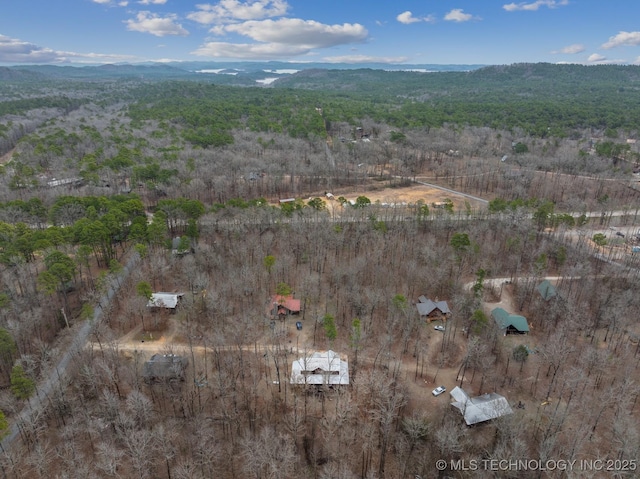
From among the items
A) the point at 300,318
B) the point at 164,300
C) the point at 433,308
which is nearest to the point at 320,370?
the point at 300,318

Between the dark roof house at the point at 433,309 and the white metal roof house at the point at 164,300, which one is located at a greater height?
the white metal roof house at the point at 164,300

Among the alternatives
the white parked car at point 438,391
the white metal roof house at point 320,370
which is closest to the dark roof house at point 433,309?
the white parked car at point 438,391

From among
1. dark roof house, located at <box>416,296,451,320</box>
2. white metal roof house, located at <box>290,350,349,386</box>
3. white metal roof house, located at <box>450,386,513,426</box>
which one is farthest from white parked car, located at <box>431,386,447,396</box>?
dark roof house, located at <box>416,296,451,320</box>

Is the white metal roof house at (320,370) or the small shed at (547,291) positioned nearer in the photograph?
the white metal roof house at (320,370)

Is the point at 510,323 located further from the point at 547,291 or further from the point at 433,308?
the point at 547,291

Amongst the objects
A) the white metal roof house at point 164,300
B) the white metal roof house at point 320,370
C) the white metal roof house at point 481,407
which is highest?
the white metal roof house at point 164,300

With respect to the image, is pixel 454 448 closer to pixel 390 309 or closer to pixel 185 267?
pixel 390 309

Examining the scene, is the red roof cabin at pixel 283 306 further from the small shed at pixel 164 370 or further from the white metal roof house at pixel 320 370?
the small shed at pixel 164 370
